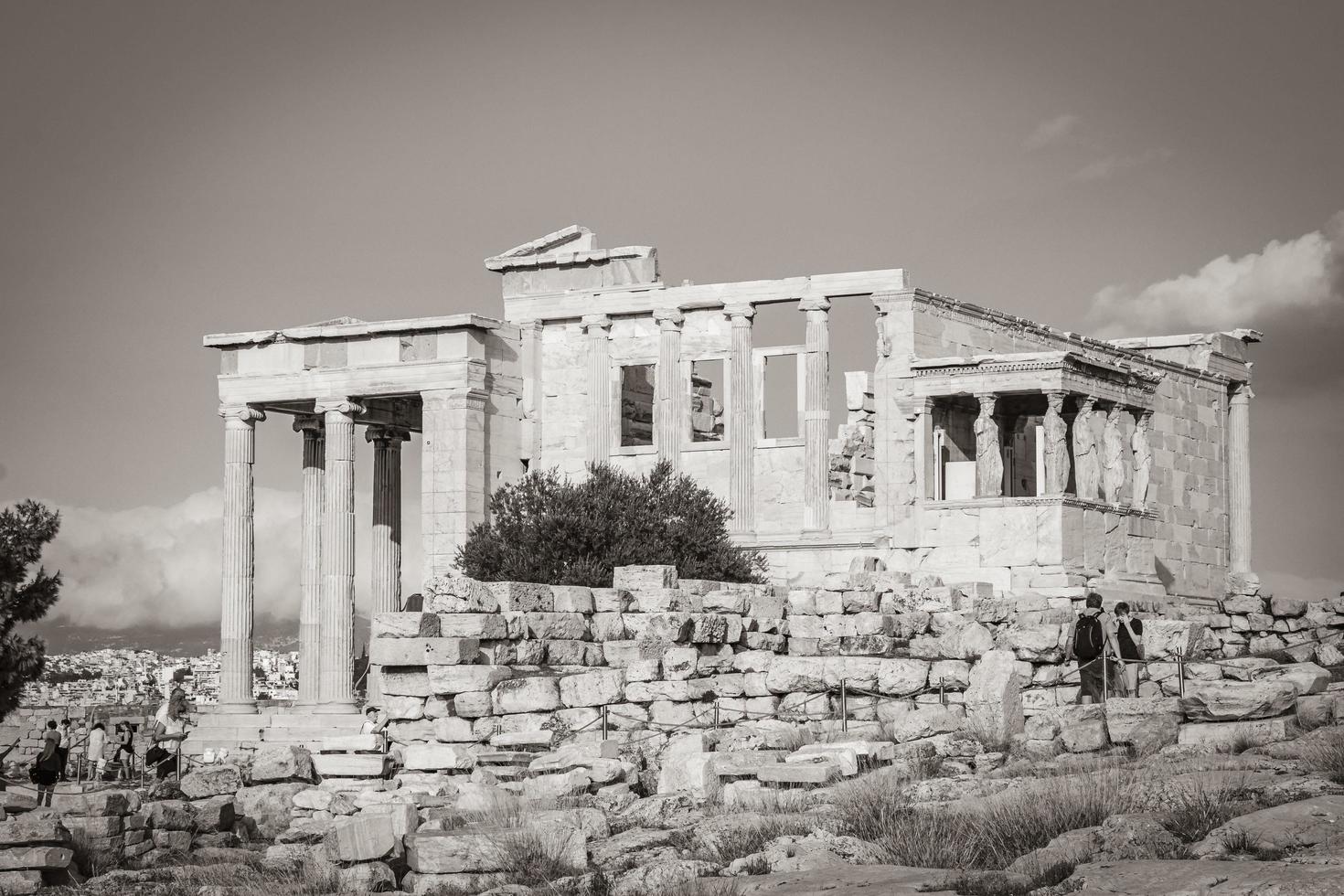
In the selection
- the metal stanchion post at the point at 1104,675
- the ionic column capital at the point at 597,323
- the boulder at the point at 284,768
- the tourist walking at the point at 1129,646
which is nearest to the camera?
the metal stanchion post at the point at 1104,675

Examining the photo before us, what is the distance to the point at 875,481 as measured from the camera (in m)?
39.4

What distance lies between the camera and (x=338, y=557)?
42094 millimetres

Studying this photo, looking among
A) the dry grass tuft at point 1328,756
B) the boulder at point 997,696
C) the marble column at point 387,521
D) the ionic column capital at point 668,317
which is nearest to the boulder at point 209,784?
the boulder at point 997,696

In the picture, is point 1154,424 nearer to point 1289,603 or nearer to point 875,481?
point 875,481

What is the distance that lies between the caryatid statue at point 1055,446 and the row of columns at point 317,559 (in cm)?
1296

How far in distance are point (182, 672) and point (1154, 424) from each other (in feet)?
60.1

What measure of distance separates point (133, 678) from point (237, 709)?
27.2 metres

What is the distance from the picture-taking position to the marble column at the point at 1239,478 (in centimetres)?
4484

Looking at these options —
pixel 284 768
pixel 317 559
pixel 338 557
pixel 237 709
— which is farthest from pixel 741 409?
pixel 284 768

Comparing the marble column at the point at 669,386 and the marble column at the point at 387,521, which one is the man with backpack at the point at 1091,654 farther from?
the marble column at the point at 387,521

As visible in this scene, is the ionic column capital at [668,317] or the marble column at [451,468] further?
the ionic column capital at [668,317]

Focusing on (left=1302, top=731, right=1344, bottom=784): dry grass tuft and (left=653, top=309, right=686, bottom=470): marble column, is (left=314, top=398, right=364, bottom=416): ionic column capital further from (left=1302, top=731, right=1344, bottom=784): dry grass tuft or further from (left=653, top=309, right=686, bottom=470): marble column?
(left=1302, top=731, right=1344, bottom=784): dry grass tuft

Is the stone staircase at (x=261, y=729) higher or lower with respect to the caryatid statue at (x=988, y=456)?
lower

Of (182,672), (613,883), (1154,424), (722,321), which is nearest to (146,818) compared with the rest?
(613,883)
